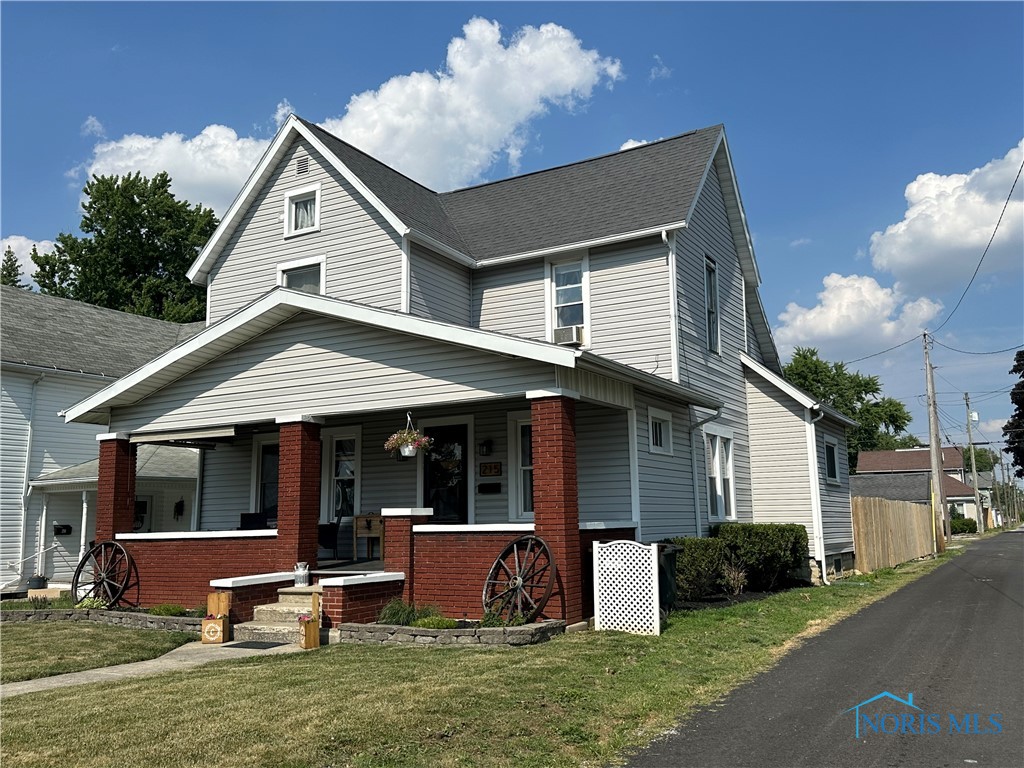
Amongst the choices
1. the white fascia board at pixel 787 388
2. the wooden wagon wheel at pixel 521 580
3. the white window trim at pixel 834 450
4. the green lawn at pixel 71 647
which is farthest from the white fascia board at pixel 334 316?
the white window trim at pixel 834 450

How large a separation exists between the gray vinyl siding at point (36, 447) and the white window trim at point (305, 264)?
852 cm

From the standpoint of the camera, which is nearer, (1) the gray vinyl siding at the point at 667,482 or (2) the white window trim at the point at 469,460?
(1) the gray vinyl siding at the point at 667,482

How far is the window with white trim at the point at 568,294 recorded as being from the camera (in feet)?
55.5

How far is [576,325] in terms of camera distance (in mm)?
16797

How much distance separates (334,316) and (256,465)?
6251mm

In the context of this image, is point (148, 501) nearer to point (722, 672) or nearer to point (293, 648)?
point (293, 648)

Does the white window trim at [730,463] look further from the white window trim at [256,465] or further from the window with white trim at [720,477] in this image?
the white window trim at [256,465]

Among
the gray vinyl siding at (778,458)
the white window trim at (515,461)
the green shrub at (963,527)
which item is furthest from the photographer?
the green shrub at (963,527)

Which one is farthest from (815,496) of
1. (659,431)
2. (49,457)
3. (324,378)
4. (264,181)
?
(49,457)

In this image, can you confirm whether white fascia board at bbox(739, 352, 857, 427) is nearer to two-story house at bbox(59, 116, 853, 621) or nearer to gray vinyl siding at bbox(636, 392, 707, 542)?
two-story house at bbox(59, 116, 853, 621)

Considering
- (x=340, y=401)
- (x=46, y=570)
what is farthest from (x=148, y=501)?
(x=340, y=401)

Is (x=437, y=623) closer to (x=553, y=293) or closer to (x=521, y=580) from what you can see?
(x=521, y=580)

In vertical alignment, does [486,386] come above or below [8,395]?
below

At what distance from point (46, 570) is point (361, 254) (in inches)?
493
